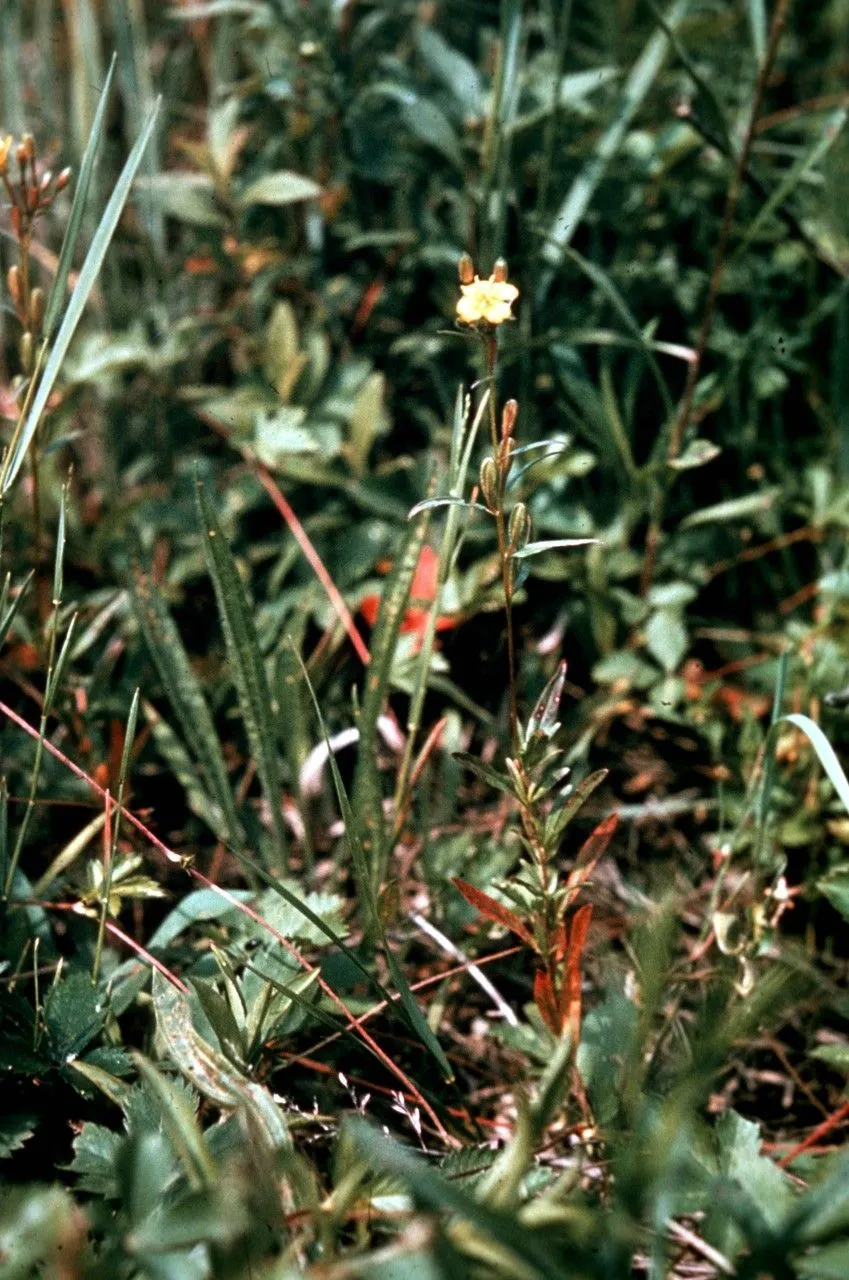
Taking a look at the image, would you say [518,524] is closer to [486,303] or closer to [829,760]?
[486,303]

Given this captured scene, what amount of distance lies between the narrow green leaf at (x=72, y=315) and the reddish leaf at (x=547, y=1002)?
723 mm

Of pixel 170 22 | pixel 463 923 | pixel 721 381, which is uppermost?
pixel 170 22

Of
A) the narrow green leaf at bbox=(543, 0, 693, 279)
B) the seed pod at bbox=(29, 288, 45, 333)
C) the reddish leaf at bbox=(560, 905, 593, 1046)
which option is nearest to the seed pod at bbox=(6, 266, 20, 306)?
the seed pod at bbox=(29, 288, 45, 333)

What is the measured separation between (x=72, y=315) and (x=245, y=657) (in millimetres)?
419

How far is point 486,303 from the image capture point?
3.48 ft

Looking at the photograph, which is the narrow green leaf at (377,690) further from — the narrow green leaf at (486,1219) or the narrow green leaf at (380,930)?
the narrow green leaf at (486,1219)

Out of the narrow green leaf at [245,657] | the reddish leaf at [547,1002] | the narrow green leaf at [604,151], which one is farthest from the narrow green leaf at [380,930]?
the narrow green leaf at [604,151]

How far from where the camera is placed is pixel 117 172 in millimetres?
2188

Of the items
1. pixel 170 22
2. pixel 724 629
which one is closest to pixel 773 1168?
pixel 724 629

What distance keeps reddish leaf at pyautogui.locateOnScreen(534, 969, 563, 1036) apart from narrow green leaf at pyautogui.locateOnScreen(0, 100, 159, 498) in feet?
2.37

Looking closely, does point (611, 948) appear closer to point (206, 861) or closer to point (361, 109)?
point (206, 861)

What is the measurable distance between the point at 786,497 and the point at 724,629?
0.24 metres

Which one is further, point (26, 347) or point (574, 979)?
point (26, 347)

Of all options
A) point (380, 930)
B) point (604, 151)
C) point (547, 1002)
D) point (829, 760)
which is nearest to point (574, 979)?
point (547, 1002)
